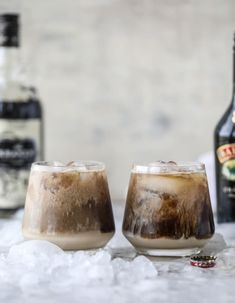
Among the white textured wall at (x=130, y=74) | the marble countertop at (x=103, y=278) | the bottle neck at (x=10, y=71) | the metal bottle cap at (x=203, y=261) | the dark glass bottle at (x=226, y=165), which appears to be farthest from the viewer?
the white textured wall at (x=130, y=74)

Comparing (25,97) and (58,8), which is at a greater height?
(58,8)

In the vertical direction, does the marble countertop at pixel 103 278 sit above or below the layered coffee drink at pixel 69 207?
below

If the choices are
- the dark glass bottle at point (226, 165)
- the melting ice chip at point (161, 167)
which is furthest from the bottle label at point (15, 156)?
the melting ice chip at point (161, 167)

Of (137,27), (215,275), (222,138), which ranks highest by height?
(137,27)

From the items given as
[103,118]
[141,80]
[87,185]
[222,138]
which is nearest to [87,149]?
[103,118]

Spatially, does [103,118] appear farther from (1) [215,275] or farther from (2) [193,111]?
(1) [215,275]

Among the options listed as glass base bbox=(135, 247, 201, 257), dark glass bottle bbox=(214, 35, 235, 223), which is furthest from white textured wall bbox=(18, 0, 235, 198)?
glass base bbox=(135, 247, 201, 257)

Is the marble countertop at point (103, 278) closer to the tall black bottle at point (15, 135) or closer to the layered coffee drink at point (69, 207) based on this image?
the layered coffee drink at point (69, 207)

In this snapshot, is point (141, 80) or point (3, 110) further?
point (141, 80)

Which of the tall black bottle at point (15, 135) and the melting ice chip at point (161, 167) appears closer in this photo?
the melting ice chip at point (161, 167)
